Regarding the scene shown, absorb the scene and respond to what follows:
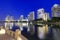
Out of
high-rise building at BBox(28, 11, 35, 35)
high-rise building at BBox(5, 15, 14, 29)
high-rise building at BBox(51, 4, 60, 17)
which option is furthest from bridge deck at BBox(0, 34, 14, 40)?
high-rise building at BBox(51, 4, 60, 17)

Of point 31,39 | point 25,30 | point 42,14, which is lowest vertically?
point 31,39

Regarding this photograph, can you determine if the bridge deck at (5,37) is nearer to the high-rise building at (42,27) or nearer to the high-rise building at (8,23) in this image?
the high-rise building at (8,23)

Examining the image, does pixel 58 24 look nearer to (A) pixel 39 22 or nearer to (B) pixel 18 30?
(A) pixel 39 22

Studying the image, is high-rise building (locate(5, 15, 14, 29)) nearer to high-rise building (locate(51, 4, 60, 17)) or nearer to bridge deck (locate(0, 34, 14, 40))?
bridge deck (locate(0, 34, 14, 40))

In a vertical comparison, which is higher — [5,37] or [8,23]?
[8,23]

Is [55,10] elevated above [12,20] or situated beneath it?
elevated above

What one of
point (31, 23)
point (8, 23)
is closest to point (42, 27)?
point (31, 23)

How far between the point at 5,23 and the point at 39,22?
1.50 feet

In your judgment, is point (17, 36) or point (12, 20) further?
point (12, 20)

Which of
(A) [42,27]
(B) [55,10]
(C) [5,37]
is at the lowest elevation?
(C) [5,37]

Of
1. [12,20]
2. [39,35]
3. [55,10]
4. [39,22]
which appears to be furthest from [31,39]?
[55,10]

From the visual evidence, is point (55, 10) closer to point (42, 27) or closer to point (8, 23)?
point (42, 27)

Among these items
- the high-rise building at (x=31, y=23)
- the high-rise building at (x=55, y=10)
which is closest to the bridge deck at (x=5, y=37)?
the high-rise building at (x=31, y=23)

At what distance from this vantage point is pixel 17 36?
1511 millimetres
